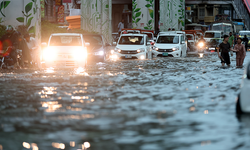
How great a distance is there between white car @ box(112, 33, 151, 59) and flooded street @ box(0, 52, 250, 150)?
12.7m

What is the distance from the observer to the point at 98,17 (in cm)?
4847

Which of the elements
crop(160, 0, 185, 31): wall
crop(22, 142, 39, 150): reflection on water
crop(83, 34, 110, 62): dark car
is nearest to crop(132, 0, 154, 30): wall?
crop(160, 0, 185, 31): wall

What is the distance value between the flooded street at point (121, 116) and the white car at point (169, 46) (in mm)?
15535

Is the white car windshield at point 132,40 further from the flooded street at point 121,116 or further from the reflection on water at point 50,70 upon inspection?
the flooded street at point 121,116

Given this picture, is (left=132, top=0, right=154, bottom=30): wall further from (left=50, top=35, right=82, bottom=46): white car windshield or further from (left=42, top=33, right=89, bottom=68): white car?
(left=42, top=33, right=89, bottom=68): white car

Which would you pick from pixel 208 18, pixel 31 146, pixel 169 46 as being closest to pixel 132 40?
pixel 169 46

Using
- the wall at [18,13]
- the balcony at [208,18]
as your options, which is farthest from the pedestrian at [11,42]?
the balcony at [208,18]

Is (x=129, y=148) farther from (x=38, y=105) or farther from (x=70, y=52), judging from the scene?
(x=70, y=52)

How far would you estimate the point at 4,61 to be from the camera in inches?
805

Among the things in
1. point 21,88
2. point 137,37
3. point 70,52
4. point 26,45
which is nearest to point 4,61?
point 26,45

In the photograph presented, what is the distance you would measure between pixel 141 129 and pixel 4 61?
14.1 metres

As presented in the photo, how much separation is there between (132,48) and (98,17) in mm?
21189

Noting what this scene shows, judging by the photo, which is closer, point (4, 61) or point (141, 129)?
point (141, 129)

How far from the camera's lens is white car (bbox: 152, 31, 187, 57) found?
99.9 ft
